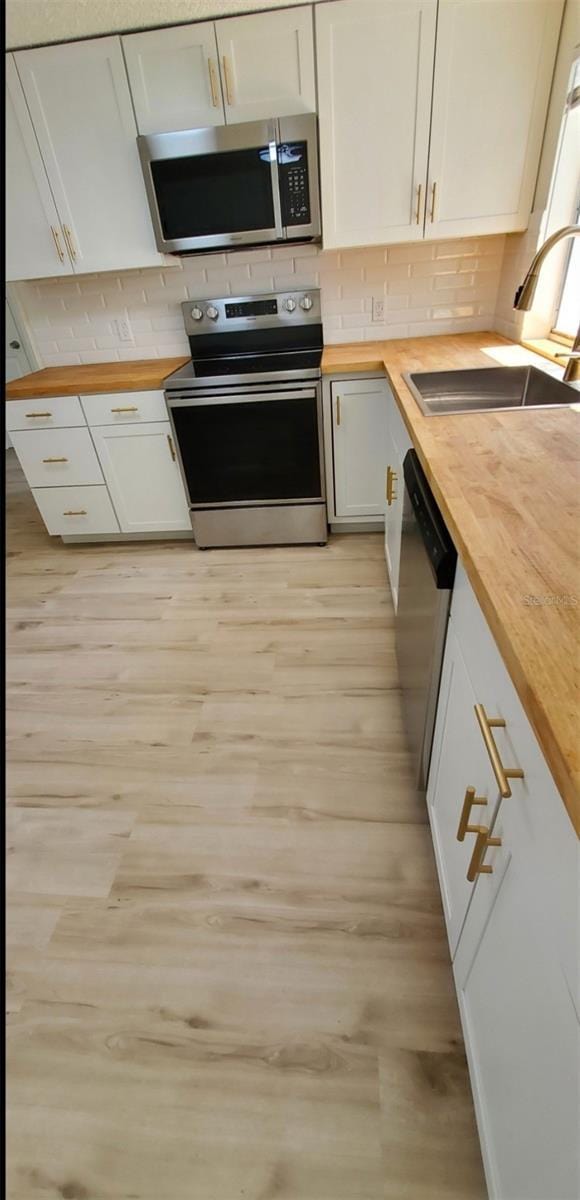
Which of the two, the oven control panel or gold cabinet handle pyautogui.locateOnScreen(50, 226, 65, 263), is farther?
the oven control panel

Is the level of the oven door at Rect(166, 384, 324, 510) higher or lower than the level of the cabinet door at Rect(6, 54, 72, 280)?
lower

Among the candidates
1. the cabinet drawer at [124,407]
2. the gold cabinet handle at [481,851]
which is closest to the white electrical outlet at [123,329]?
the cabinet drawer at [124,407]

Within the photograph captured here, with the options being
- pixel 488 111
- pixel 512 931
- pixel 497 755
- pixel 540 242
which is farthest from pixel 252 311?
pixel 512 931

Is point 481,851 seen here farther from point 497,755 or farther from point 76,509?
point 76,509

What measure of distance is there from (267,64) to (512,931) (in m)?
2.78

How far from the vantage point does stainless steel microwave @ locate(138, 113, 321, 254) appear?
198cm

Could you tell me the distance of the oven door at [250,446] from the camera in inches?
89.0

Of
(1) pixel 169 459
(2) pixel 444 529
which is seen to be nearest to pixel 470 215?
(1) pixel 169 459

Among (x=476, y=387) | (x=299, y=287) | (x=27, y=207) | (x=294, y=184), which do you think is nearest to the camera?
(x=476, y=387)

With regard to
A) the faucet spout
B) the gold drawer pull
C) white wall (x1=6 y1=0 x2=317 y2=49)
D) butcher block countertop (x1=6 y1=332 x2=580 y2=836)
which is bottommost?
the gold drawer pull

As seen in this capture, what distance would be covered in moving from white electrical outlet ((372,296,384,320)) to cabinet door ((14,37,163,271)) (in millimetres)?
1049

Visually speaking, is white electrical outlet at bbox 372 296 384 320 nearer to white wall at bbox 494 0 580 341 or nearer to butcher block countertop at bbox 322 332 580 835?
white wall at bbox 494 0 580 341

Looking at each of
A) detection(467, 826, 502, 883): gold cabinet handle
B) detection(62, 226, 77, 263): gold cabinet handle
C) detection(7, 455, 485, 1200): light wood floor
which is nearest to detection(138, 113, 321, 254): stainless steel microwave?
detection(62, 226, 77, 263): gold cabinet handle

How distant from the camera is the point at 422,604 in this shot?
46.4 inches
